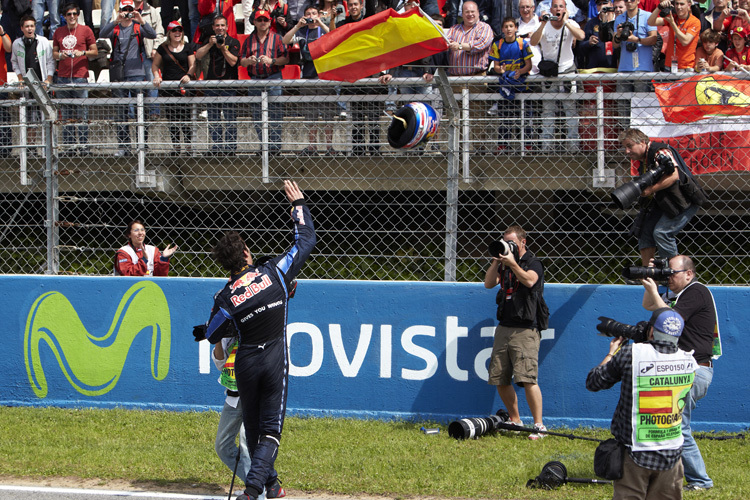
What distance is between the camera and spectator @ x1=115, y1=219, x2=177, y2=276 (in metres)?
7.99

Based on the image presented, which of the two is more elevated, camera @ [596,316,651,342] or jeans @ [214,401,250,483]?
camera @ [596,316,651,342]

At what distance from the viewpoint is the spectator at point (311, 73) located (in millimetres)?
8117

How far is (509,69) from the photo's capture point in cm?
841

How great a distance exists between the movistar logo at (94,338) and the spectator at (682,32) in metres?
6.08

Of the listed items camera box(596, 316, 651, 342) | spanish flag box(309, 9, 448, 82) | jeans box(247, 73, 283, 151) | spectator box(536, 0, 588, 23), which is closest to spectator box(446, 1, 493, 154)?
spectator box(536, 0, 588, 23)

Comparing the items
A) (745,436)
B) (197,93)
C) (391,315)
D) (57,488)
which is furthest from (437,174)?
(57,488)

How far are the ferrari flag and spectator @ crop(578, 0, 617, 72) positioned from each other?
6.21ft

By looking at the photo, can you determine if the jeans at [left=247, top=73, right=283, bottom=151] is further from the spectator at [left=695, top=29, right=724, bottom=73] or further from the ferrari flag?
the spectator at [left=695, top=29, right=724, bottom=73]

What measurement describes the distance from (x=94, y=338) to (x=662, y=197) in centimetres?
545

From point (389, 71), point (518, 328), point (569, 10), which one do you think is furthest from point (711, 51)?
point (518, 328)

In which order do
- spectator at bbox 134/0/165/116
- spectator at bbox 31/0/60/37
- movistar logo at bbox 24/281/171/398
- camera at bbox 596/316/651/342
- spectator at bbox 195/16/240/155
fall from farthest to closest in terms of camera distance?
spectator at bbox 31/0/60/37 < spectator at bbox 134/0/165/116 < spectator at bbox 195/16/240/155 < movistar logo at bbox 24/281/171/398 < camera at bbox 596/316/651/342

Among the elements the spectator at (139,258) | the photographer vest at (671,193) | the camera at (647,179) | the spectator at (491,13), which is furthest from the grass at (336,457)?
the spectator at (491,13)

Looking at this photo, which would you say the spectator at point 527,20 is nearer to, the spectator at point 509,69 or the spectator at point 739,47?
the spectator at point 509,69

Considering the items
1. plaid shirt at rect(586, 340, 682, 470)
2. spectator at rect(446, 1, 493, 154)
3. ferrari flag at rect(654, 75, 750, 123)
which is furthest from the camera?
spectator at rect(446, 1, 493, 154)
